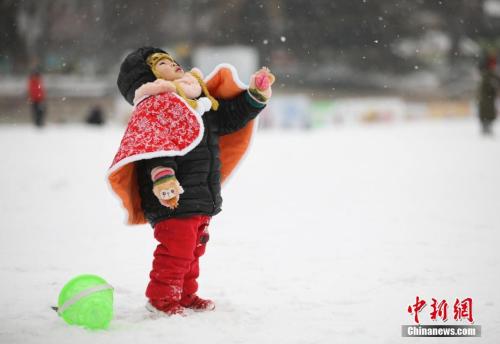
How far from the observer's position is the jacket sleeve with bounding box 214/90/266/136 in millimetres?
3750

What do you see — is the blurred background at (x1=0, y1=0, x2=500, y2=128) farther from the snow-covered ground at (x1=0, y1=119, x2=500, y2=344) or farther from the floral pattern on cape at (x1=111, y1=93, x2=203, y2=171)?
the floral pattern on cape at (x1=111, y1=93, x2=203, y2=171)

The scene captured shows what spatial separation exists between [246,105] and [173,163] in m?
0.66

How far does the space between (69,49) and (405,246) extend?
4141 cm

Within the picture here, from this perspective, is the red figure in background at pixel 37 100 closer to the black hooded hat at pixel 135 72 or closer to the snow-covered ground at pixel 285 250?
the snow-covered ground at pixel 285 250

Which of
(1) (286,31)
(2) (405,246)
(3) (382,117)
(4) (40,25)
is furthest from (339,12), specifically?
(2) (405,246)

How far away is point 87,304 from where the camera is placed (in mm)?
3322

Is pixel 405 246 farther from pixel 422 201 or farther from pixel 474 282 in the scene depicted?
pixel 422 201

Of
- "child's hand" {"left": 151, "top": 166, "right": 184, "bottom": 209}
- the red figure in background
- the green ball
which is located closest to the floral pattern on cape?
"child's hand" {"left": 151, "top": 166, "right": 184, "bottom": 209}

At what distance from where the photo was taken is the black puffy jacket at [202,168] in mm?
3500

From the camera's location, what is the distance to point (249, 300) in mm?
3984

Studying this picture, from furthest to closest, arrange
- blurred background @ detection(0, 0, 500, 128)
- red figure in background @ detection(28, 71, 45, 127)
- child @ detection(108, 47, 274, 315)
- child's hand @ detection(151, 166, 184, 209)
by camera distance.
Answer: blurred background @ detection(0, 0, 500, 128)
red figure in background @ detection(28, 71, 45, 127)
child @ detection(108, 47, 274, 315)
child's hand @ detection(151, 166, 184, 209)

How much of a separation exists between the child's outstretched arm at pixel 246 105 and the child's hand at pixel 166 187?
652 millimetres

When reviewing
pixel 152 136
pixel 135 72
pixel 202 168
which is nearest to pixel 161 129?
pixel 152 136

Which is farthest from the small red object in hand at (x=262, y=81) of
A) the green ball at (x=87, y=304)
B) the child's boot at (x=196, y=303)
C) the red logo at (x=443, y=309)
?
the red logo at (x=443, y=309)
